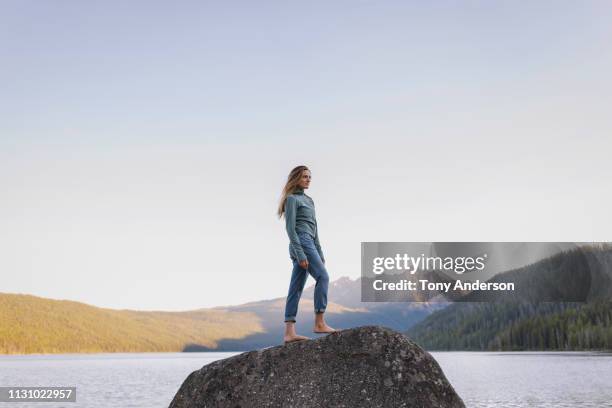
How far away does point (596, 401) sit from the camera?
5000 cm

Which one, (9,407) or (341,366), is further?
(9,407)

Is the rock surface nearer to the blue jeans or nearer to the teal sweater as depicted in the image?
the blue jeans

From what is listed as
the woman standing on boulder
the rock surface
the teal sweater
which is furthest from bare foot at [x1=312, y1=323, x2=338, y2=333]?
the teal sweater

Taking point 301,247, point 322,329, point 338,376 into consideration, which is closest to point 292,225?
point 301,247

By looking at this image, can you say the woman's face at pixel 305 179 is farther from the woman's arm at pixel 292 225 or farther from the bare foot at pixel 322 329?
the bare foot at pixel 322 329

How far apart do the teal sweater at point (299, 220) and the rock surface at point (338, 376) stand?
1488 mm

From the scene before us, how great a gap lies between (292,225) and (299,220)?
0.22m

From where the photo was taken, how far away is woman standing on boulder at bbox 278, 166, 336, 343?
37.7 ft

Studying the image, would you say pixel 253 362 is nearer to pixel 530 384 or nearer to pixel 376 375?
pixel 376 375

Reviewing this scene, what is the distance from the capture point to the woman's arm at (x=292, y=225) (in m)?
11.5

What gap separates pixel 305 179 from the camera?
1173 centimetres

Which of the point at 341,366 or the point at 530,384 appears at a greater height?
the point at 341,366

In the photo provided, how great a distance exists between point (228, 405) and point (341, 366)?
6.33 feet

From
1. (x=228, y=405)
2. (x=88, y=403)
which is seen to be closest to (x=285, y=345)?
(x=228, y=405)
